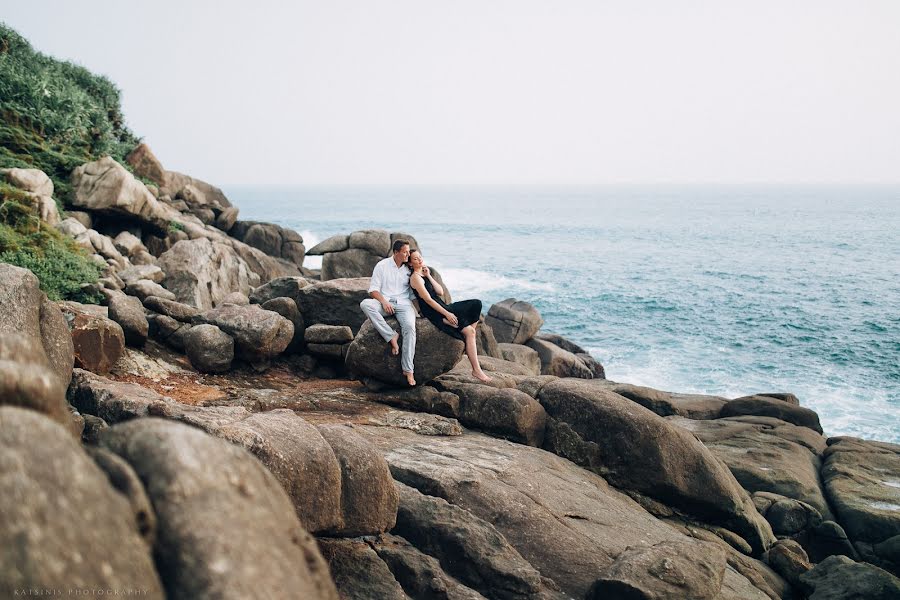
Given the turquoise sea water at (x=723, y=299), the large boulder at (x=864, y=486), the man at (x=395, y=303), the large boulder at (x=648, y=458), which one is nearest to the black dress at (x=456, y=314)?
the man at (x=395, y=303)

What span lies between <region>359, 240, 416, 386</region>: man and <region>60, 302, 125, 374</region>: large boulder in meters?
5.13

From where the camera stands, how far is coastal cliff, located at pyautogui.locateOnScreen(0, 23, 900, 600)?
3896 millimetres

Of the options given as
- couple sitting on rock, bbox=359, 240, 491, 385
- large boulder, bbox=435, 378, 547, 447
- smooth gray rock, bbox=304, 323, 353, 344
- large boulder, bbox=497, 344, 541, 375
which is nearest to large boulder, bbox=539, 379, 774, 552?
large boulder, bbox=435, 378, 547, 447

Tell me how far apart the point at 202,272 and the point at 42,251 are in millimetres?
7066

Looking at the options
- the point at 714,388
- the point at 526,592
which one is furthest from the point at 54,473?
the point at 714,388

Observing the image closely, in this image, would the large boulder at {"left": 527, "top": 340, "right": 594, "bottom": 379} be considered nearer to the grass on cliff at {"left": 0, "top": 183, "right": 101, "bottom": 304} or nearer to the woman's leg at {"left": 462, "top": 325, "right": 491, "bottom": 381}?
the woman's leg at {"left": 462, "top": 325, "right": 491, "bottom": 381}

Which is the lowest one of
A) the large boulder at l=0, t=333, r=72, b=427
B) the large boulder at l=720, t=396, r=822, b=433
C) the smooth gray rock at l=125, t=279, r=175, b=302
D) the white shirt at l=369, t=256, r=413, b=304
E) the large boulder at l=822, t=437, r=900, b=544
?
the large boulder at l=822, t=437, r=900, b=544

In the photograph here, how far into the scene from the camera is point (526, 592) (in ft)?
28.1

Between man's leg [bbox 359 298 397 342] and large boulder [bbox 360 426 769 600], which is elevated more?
man's leg [bbox 359 298 397 342]

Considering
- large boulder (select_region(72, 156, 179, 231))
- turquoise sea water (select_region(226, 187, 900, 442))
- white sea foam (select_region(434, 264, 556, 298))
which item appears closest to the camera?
large boulder (select_region(72, 156, 179, 231))

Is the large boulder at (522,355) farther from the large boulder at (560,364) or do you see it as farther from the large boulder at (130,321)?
the large boulder at (130,321)

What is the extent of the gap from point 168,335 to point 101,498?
13.0 meters

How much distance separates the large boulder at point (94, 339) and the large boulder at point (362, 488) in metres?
7.20

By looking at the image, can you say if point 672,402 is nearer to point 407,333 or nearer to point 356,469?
point 407,333
